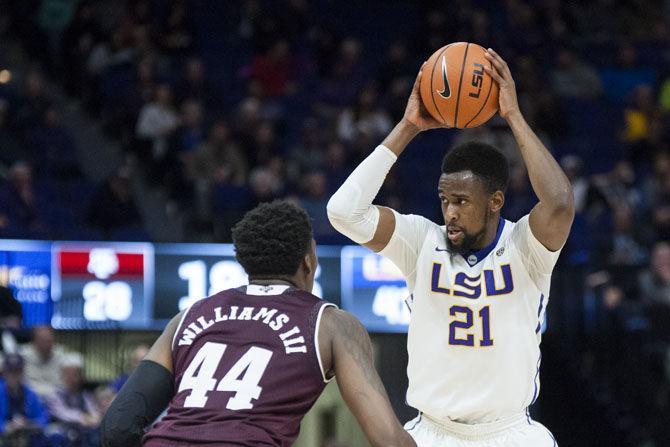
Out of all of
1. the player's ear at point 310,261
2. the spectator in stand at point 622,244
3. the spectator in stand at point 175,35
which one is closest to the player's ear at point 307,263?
the player's ear at point 310,261

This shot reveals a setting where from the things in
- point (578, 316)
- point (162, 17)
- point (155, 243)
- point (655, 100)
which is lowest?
point (578, 316)

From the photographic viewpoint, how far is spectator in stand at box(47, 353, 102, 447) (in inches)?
414

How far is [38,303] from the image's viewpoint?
37.9 feet

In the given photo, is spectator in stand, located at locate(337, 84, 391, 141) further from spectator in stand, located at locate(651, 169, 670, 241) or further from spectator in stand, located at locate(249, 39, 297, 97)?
spectator in stand, located at locate(651, 169, 670, 241)

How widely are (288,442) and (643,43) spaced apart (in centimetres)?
1483

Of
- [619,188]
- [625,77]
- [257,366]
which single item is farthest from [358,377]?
[625,77]

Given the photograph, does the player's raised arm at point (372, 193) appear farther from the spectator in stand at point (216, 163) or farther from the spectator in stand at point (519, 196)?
the spectator in stand at point (216, 163)

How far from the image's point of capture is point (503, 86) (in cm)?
510

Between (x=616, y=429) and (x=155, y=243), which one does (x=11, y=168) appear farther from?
(x=616, y=429)

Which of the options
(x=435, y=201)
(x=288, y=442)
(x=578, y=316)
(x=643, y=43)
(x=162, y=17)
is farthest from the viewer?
(x=643, y=43)

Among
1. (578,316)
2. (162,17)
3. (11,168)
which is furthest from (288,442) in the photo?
(162,17)

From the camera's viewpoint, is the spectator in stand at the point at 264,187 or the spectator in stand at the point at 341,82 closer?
the spectator in stand at the point at 264,187

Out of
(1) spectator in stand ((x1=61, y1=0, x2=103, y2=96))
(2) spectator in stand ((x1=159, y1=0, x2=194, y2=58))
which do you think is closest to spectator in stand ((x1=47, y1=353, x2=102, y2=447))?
(1) spectator in stand ((x1=61, y1=0, x2=103, y2=96))

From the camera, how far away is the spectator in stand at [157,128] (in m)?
14.4
